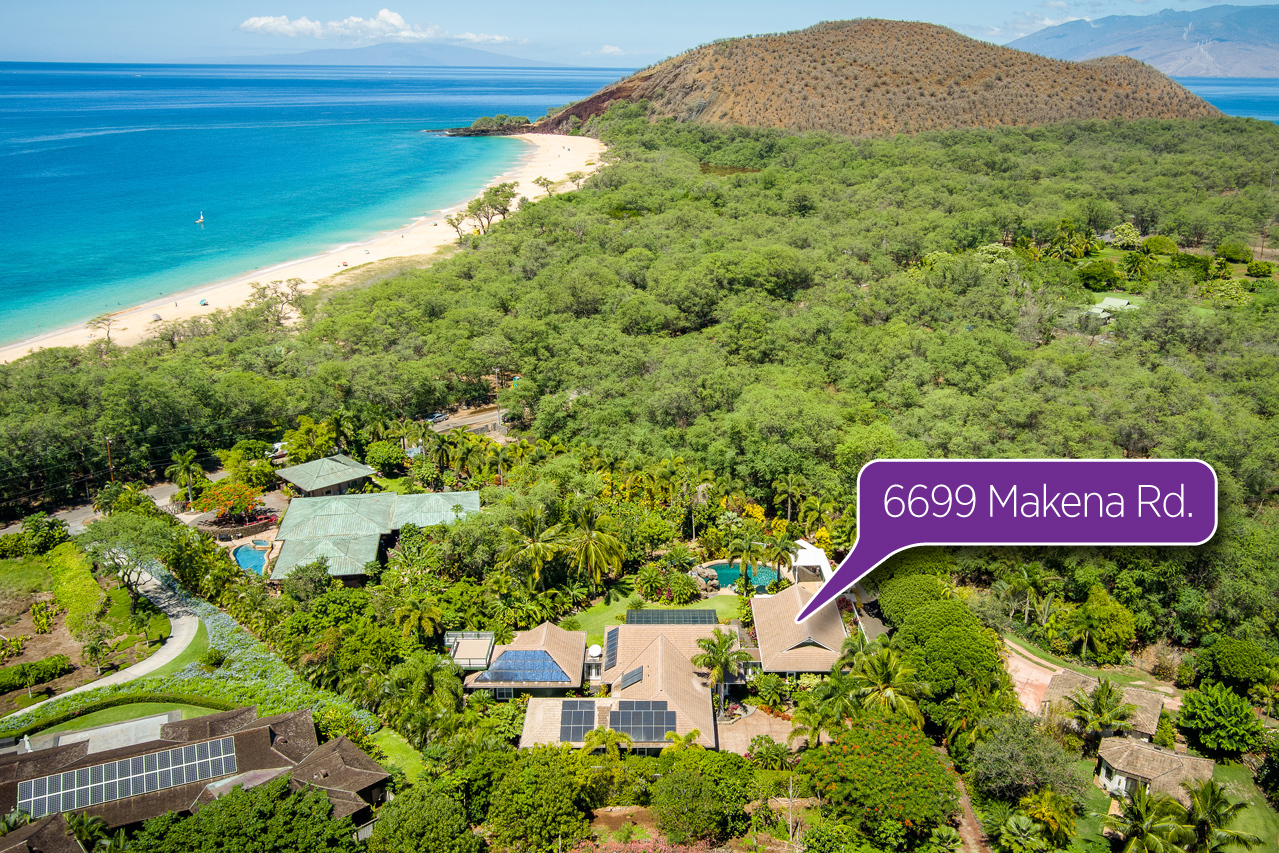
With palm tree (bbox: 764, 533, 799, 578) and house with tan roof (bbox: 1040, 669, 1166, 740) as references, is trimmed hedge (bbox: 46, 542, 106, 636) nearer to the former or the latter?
palm tree (bbox: 764, 533, 799, 578)

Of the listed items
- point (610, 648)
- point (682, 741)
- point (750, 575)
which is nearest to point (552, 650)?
point (610, 648)

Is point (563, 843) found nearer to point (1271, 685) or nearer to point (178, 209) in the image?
point (1271, 685)

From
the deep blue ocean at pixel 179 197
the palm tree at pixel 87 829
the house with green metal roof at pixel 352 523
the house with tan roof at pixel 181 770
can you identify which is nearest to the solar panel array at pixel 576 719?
the house with tan roof at pixel 181 770

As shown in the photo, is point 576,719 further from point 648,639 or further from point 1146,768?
point 1146,768

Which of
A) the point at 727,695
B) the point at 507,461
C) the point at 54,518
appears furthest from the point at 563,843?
the point at 54,518

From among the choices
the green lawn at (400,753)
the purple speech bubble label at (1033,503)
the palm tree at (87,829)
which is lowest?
the green lawn at (400,753)

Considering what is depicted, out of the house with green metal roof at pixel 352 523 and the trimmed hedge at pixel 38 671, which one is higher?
the house with green metal roof at pixel 352 523

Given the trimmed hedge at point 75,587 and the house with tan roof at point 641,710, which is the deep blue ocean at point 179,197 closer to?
the trimmed hedge at point 75,587

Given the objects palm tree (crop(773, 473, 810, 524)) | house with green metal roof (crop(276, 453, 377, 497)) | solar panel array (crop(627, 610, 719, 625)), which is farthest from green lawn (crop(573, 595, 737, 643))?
house with green metal roof (crop(276, 453, 377, 497))
